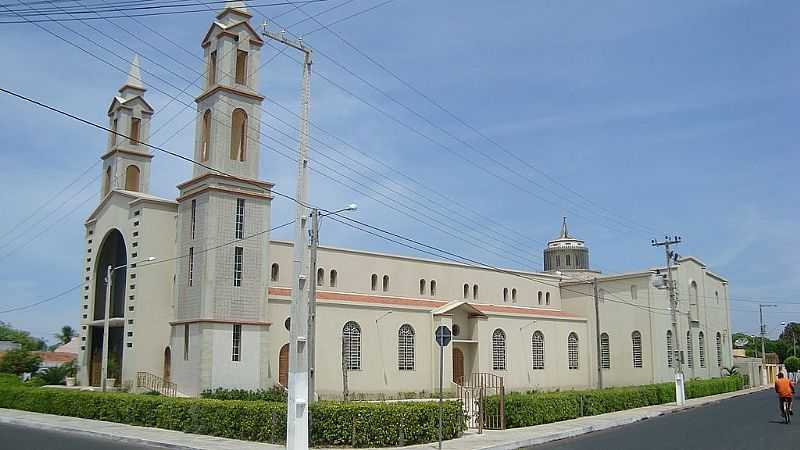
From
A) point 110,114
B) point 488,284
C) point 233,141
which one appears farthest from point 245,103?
point 488,284

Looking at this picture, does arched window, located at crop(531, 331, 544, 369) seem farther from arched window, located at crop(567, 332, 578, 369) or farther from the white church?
arched window, located at crop(567, 332, 578, 369)

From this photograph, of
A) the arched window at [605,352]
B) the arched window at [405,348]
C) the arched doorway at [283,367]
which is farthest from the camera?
the arched window at [605,352]

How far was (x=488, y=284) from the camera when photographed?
1973 inches

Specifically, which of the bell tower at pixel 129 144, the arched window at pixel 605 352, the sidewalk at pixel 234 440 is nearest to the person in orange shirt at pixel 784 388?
the sidewalk at pixel 234 440

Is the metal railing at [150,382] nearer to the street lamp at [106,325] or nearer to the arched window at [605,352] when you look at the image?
the street lamp at [106,325]

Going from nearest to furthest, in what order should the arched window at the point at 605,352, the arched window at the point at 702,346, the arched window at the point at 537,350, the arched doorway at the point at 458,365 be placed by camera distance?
the arched doorway at the point at 458,365 → the arched window at the point at 537,350 → the arched window at the point at 605,352 → the arched window at the point at 702,346

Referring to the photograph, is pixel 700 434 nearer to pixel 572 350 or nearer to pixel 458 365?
pixel 458 365

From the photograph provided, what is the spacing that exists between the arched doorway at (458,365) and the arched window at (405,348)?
3589 mm

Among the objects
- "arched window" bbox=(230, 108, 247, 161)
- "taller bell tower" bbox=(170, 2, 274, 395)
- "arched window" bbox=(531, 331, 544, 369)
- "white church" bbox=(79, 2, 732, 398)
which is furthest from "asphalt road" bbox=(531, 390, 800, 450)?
"arched window" bbox=(230, 108, 247, 161)

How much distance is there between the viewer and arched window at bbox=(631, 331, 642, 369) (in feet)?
163

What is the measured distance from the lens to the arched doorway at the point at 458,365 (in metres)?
42.2

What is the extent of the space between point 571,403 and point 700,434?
5.94m

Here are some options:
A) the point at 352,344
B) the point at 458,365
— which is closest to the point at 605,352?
the point at 458,365

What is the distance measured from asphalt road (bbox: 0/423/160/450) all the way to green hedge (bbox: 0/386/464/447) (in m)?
2.30
